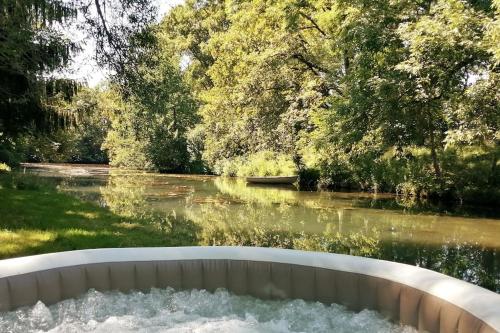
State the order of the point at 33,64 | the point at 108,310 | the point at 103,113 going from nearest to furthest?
the point at 108,310, the point at 33,64, the point at 103,113

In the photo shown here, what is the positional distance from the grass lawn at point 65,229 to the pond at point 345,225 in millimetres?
702

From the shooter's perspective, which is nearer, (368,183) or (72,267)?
(72,267)

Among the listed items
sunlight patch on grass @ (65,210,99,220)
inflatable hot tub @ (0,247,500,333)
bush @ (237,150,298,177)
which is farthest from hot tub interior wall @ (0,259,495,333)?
bush @ (237,150,298,177)

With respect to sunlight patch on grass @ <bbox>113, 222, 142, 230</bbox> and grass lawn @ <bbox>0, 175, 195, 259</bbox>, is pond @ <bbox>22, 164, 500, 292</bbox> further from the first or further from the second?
grass lawn @ <bbox>0, 175, 195, 259</bbox>

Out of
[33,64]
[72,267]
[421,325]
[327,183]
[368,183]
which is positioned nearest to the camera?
[421,325]

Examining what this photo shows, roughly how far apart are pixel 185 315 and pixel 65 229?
406 centimetres

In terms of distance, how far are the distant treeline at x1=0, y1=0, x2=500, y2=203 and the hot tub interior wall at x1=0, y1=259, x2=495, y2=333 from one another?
15.6ft

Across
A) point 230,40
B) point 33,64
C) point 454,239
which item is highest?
point 230,40

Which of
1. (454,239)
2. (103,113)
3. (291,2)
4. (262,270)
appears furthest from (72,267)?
(291,2)

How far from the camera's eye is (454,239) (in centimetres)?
948

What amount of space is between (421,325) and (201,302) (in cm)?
216

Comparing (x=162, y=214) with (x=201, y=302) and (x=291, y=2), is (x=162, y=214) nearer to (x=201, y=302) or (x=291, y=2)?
(x=201, y=302)

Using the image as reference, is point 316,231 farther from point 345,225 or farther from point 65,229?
point 65,229

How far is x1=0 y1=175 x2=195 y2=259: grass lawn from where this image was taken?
6484mm
